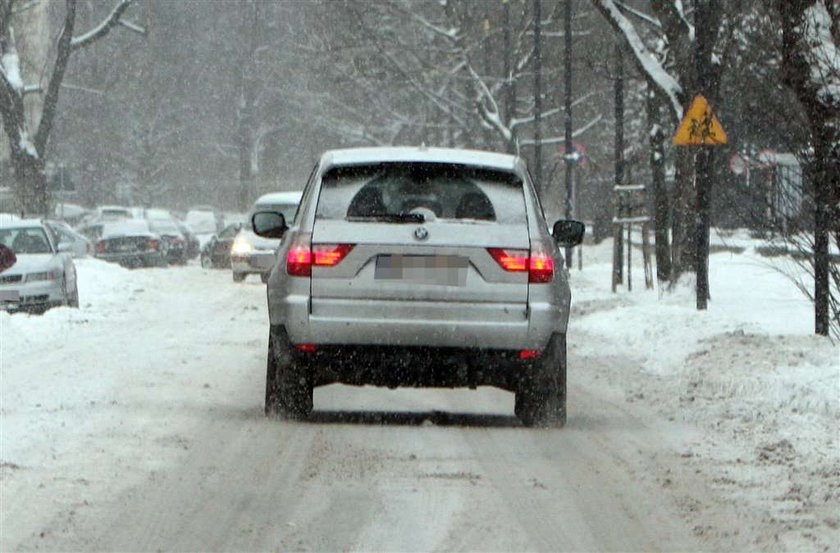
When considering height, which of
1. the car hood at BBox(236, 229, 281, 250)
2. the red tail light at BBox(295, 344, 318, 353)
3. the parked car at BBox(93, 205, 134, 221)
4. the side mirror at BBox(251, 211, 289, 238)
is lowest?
the parked car at BBox(93, 205, 134, 221)

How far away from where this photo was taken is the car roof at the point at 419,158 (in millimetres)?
10581

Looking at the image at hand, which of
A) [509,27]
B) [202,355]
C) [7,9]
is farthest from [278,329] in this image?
[509,27]

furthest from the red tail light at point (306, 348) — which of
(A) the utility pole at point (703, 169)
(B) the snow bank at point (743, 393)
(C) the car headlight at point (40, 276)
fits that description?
(C) the car headlight at point (40, 276)

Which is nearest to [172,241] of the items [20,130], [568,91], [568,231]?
[20,130]

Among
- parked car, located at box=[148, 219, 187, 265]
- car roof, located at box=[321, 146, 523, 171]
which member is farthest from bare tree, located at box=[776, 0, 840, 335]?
parked car, located at box=[148, 219, 187, 265]

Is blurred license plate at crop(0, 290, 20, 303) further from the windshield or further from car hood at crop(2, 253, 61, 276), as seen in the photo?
the windshield

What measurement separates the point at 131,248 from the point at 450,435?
1382 inches

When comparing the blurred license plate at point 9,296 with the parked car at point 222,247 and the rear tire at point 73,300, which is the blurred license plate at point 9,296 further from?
the parked car at point 222,247

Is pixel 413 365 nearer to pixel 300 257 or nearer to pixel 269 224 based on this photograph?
pixel 300 257

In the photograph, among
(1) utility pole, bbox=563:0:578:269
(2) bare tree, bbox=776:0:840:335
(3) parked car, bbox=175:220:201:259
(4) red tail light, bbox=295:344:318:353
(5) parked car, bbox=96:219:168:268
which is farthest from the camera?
(3) parked car, bbox=175:220:201:259

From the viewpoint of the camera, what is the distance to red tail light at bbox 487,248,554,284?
10.4 metres

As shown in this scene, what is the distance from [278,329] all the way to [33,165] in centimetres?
3252

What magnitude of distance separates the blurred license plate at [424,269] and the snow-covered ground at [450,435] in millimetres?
953

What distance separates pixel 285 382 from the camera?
10.8 m
